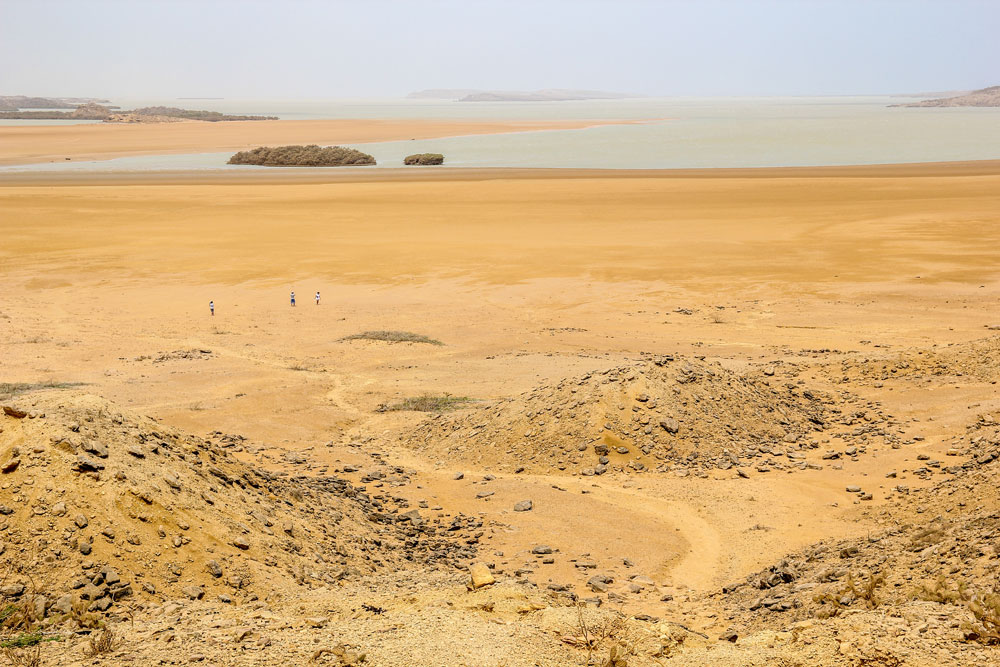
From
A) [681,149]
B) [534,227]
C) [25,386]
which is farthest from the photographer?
[681,149]

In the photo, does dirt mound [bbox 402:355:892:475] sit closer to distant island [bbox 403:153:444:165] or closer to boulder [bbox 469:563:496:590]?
boulder [bbox 469:563:496:590]

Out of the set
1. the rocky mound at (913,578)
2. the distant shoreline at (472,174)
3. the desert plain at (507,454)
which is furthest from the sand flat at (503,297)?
the distant shoreline at (472,174)

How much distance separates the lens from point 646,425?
590 inches

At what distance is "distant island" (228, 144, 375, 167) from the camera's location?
2911 inches

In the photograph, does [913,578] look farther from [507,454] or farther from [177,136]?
[177,136]

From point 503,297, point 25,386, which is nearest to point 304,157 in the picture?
point 503,297

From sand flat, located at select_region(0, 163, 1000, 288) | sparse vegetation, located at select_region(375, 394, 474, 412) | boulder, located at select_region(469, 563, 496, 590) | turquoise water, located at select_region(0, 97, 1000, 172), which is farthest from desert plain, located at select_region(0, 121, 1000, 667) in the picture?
turquoise water, located at select_region(0, 97, 1000, 172)

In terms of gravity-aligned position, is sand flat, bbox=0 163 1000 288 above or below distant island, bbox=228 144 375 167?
below

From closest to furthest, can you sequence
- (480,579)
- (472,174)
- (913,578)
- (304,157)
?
(913,578), (480,579), (472,174), (304,157)

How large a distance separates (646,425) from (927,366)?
7.19 meters

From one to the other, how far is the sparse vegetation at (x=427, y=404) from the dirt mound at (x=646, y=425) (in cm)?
111

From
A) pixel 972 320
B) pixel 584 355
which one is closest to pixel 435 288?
pixel 584 355

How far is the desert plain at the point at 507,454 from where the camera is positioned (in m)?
7.65

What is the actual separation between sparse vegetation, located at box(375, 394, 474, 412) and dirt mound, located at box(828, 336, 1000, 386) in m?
7.66
